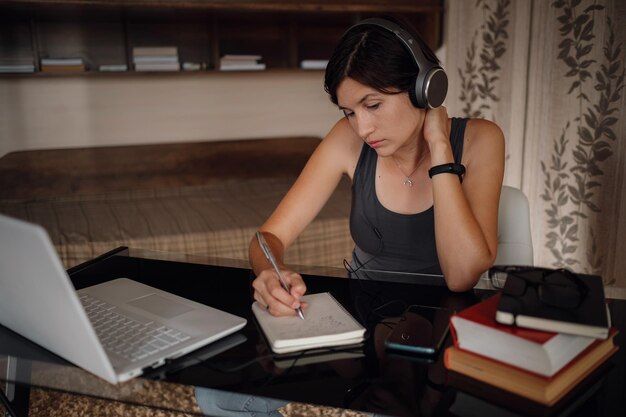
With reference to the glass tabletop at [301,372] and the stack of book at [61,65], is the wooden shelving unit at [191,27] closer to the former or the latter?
the stack of book at [61,65]

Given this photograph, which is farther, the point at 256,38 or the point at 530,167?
the point at 256,38

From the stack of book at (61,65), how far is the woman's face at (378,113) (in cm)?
223

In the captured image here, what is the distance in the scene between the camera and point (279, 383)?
834mm

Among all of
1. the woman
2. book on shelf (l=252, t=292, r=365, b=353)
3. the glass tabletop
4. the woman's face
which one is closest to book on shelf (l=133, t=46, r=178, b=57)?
the woman

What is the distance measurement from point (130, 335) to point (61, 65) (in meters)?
2.59

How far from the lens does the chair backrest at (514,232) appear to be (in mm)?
1457

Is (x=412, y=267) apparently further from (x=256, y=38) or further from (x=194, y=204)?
(x=256, y=38)

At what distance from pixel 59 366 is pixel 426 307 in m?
0.58

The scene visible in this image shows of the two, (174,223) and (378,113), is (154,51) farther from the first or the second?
(378,113)

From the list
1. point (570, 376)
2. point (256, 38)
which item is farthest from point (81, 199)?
point (570, 376)

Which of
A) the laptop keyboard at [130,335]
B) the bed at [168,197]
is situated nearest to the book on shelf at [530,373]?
the laptop keyboard at [130,335]

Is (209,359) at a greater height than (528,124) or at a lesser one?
lesser

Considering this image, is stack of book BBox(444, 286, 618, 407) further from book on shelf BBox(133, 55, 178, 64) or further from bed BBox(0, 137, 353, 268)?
book on shelf BBox(133, 55, 178, 64)

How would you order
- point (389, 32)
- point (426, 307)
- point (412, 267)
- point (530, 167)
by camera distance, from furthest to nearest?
point (530, 167), point (412, 267), point (389, 32), point (426, 307)
